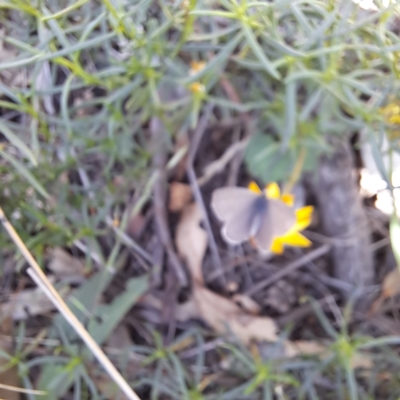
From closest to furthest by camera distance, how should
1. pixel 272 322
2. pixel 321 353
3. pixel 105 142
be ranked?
pixel 105 142 → pixel 321 353 → pixel 272 322

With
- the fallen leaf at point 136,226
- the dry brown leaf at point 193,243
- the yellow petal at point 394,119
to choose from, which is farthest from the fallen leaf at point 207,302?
the yellow petal at point 394,119

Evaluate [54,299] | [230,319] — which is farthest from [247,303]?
[54,299]

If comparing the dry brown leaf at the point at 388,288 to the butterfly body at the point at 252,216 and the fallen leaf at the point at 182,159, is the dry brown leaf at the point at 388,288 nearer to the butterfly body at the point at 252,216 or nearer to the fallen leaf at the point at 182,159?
the butterfly body at the point at 252,216

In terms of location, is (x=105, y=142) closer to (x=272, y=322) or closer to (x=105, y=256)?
(x=105, y=256)

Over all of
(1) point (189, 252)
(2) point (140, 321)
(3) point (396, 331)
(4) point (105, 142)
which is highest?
(4) point (105, 142)

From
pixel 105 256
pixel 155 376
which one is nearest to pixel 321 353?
pixel 155 376

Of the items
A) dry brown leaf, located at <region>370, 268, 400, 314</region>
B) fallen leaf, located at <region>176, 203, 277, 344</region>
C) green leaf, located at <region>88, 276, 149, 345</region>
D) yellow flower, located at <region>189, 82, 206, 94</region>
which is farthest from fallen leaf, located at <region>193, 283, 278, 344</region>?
yellow flower, located at <region>189, 82, 206, 94</region>

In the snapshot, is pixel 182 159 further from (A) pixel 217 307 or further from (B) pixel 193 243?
(A) pixel 217 307
